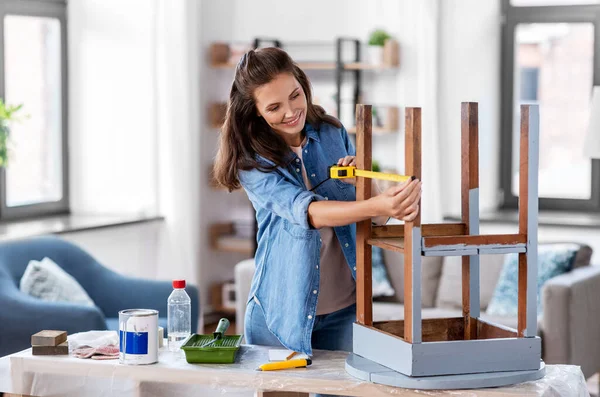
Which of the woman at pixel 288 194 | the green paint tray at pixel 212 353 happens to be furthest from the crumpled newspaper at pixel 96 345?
the woman at pixel 288 194

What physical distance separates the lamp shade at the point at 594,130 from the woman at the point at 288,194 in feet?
5.00

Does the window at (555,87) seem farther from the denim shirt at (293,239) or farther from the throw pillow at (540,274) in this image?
the denim shirt at (293,239)

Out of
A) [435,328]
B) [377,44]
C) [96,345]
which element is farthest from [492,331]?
[377,44]

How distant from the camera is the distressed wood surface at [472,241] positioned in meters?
1.91

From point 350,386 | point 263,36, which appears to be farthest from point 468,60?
point 350,386

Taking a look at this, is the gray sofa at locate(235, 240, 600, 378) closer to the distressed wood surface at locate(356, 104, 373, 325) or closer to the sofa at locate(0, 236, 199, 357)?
the sofa at locate(0, 236, 199, 357)

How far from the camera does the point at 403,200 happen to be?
6.10 feet

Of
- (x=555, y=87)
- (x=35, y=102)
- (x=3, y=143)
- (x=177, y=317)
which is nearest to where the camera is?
(x=177, y=317)

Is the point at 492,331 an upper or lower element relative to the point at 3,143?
lower

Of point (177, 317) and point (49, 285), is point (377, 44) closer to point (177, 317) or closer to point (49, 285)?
point (49, 285)

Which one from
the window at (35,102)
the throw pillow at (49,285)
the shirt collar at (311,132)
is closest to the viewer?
the shirt collar at (311,132)

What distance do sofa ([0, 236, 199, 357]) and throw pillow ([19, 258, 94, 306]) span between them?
6 cm

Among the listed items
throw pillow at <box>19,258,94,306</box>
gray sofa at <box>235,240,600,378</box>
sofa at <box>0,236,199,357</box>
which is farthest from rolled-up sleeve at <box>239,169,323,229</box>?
gray sofa at <box>235,240,600,378</box>

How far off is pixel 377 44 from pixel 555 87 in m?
1.04
